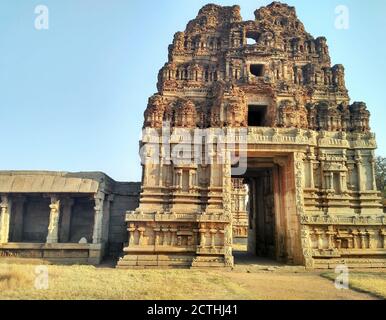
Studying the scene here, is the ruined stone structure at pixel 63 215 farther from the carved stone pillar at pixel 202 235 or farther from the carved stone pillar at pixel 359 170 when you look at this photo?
the carved stone pillar at pixel 359 170

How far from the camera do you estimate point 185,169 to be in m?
16.3

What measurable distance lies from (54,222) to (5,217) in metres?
2.70

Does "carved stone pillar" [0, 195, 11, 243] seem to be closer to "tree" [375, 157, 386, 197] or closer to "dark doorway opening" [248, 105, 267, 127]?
"dark doorway opening" [248, 105, 267, 127]

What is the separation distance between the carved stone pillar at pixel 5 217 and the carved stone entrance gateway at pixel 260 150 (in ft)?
23.1

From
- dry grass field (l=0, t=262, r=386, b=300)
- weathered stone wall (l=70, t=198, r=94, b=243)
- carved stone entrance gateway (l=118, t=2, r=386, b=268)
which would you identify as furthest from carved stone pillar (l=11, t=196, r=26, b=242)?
carved stone entrance gateway (l=118, t=2, r=386, b=268)

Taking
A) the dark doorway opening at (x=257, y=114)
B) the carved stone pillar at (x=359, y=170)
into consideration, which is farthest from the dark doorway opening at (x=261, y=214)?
the carved stone pillar at (x=359, y=170)

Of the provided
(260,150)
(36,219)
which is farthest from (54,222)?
(260,150)

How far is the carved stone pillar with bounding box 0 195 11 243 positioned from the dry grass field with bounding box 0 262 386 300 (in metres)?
6.30

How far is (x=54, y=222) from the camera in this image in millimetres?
17062

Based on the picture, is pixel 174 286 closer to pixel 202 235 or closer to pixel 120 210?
pixel 202 235
